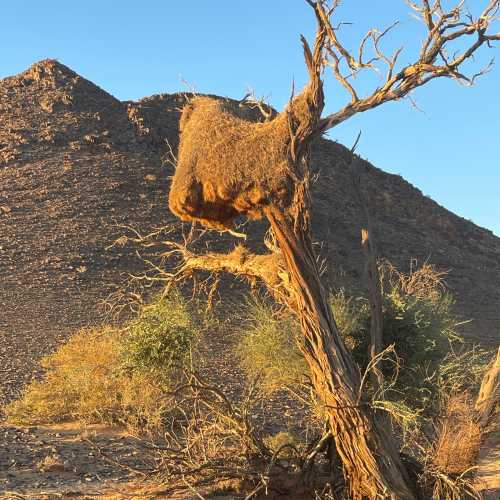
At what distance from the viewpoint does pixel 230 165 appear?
7281mm

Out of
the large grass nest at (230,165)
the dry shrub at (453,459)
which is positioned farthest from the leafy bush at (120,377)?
the dry shrub at (453,459)

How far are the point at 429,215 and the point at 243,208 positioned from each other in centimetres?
3969

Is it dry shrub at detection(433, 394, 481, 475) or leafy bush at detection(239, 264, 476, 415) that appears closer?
dry shrub at detection(433, 394, 481, 475)

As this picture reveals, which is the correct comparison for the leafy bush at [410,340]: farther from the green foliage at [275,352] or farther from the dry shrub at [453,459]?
the dry shrub at [453,459]

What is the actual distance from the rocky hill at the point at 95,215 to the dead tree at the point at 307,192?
339 inches

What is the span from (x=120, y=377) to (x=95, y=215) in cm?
1830

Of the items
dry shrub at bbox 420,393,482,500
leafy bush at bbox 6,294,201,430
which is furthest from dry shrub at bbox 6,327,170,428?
dry shrub at bbox 420,393,482,500

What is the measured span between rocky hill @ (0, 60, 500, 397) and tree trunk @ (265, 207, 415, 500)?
30.1ft

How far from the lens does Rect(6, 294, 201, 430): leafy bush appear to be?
36.8 feet

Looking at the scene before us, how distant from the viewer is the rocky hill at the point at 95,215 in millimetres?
22109

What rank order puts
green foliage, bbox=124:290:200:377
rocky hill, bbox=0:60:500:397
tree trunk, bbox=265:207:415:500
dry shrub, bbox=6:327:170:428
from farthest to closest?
rocky hill, bbox=0:60:500:397
dry shrub, bbox=6:327:170:428
green foliage, bbox=124:290:200:377
tree trunk, bbox=265:207:415:500

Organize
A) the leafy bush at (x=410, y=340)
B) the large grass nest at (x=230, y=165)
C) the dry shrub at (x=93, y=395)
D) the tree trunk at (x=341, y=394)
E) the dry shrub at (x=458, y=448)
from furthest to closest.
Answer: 1. the dry shrub at (x=93, y=395)
2. the leafy bush at (x=410, y=340)
3. the dry shrub at (x=458, y=448)
4. the large grass nest at (x=230, y=165)
5. the tree trunk at (x=341, y=394)

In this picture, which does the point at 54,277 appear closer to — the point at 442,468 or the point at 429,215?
the point at 442,468

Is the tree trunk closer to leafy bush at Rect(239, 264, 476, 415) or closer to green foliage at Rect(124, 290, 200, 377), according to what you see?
leafy bush at Rect(239, 264, 476, 415)
